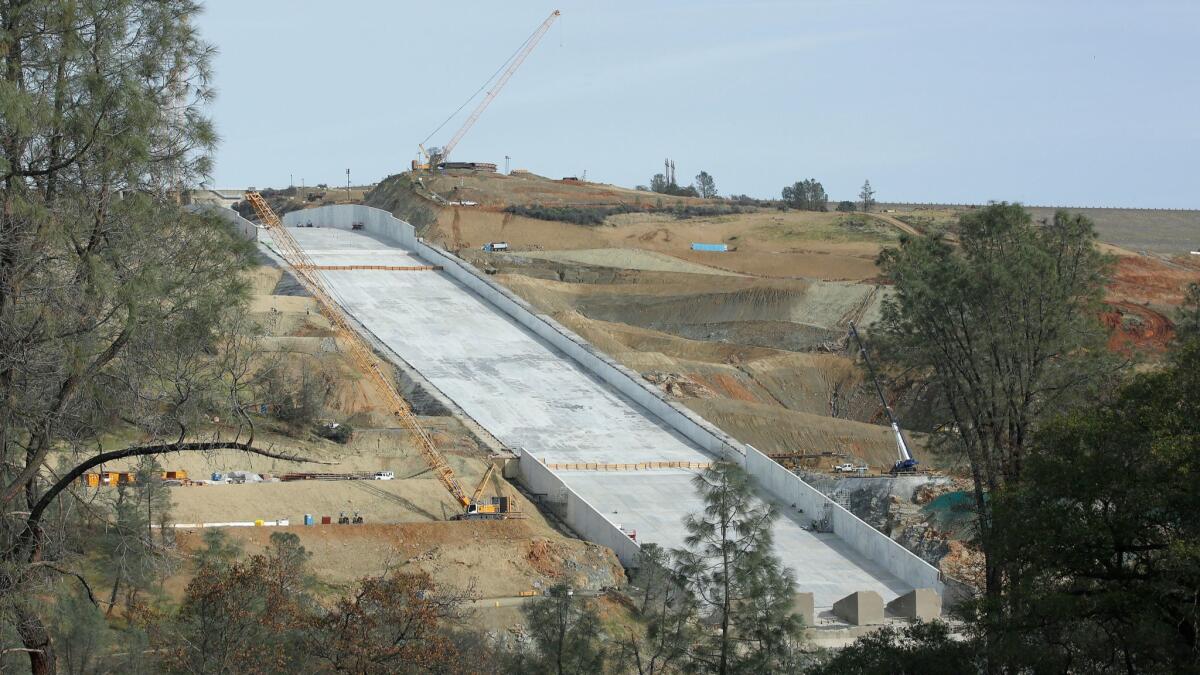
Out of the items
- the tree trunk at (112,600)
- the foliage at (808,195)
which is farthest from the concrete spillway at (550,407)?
the foliage at (808,195)

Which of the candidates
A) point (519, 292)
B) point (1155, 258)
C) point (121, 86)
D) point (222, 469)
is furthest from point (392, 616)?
point (1155, 258)

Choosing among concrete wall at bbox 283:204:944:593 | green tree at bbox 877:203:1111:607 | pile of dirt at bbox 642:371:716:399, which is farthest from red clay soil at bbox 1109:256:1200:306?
green tree at bbox 877:203:1111:607

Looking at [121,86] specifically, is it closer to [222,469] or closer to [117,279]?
[117,279]

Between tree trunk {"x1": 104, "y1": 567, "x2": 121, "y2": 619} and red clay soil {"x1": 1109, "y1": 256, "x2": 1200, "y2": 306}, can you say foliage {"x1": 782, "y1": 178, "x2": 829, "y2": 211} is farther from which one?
tree trunk {"x1": 104, "y1": 567, "x2": 121, "y2": 619}

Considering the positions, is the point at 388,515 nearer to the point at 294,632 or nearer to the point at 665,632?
the point at 665,632

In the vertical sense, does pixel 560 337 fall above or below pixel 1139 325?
below

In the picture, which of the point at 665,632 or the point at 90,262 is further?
the point at 665,632

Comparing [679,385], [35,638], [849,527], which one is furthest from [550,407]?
[35,638]

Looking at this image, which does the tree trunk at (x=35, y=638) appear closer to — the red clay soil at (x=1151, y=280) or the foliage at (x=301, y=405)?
the foliage at (x=301, y=405)
